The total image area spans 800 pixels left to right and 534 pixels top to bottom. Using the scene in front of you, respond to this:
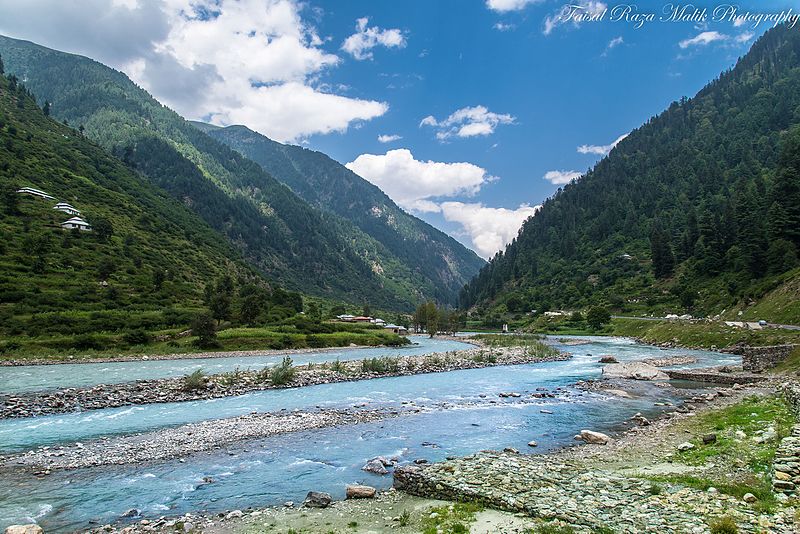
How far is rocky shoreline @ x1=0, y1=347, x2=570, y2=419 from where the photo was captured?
2892 cm

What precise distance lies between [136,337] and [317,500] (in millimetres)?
62251

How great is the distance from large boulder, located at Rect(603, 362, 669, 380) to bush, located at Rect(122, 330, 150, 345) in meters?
62.5

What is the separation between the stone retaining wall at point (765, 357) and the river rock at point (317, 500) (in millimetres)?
40788

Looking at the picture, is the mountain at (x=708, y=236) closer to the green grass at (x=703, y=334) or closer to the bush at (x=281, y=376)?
the green grass at (x=703, y=334)

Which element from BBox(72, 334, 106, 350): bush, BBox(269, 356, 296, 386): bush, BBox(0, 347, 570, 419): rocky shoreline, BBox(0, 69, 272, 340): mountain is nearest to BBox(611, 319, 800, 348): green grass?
BBox(0, 347, 570, 419): rocky shoreline

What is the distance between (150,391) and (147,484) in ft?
68.6

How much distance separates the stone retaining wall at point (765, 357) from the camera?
1495 inches

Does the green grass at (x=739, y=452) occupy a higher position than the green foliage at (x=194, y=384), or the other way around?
the green grass at (x=739, y=452)

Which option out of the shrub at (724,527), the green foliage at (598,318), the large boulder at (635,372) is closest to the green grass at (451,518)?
the shrub at (724,527)

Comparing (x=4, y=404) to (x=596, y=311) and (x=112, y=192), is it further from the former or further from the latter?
(x=112, y=192)

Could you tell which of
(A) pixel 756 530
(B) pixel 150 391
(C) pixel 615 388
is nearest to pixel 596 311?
(C) pixel 615 388

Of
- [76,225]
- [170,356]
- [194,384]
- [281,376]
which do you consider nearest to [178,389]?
[194,384]

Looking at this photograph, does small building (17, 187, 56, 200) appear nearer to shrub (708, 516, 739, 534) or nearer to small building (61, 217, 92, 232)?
small building (61, 217, 92, 232)

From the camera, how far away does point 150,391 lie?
113 feet
